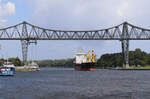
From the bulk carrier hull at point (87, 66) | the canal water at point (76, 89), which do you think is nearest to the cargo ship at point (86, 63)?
the bulk carrier hull at point (87, 66)

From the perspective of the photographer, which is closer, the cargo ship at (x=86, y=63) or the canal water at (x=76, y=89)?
the canal water at (x=76, y=89)

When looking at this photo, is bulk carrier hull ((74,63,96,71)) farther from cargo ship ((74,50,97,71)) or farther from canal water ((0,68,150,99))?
canal water ((0,68,150,99))

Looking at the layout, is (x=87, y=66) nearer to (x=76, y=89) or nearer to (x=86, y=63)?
(x=86, y=63)

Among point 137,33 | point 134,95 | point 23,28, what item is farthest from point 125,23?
point 134,95

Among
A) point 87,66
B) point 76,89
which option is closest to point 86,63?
point 87,66

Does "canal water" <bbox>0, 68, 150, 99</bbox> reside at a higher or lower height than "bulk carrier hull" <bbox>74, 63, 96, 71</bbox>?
lower

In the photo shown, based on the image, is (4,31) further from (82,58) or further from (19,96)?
(19,96)

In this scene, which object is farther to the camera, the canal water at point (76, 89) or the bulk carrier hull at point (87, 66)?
the bulk carrier hull at point (87, 66)

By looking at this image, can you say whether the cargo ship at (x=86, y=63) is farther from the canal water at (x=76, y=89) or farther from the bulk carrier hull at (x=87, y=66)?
the canal water at (x=76, y=89)

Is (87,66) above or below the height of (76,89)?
above

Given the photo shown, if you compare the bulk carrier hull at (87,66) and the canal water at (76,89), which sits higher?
the bulk carrier hull at (87,66)

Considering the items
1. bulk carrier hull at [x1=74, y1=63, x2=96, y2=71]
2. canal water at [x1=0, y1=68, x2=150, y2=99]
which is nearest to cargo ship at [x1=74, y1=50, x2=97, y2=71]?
bulk carrier hull at [x1=74, y1=63, x2=96, y2=71]

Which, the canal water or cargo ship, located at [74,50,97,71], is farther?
cargo ship, located at [74,50,97,71]

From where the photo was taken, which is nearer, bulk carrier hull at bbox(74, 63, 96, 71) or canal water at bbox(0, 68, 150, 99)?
canal water at bbox(0, 68, 150, 99)
